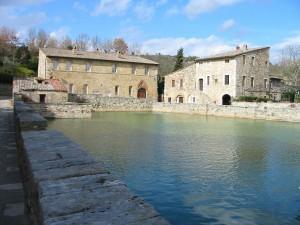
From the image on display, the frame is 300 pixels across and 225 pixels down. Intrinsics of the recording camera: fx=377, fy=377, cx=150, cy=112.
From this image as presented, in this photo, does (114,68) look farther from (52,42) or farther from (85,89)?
(52,42)

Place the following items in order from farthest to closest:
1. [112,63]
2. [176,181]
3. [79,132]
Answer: [112,63] < [79,132] < [176,181]

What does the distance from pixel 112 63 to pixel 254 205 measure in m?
46.0

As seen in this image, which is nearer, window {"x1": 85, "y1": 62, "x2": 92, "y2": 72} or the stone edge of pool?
the stone edge of pool

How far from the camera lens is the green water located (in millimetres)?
8164

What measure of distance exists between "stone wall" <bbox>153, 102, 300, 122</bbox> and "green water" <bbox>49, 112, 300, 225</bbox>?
56.9 feet

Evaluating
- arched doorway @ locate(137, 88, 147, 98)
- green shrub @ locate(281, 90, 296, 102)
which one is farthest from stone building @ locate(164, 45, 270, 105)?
arched doorway @ locate(137, 88, 147, 98)

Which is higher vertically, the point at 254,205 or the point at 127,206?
the point at 127,206

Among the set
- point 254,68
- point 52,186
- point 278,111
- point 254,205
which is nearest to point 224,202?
point 254,205

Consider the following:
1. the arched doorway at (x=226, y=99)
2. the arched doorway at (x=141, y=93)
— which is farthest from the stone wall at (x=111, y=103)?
the arched doorway at (x=226, y=99)

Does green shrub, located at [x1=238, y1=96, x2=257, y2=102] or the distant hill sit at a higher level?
the distant hill

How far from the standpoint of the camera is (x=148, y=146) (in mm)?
17281

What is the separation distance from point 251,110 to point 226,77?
33.2 feet

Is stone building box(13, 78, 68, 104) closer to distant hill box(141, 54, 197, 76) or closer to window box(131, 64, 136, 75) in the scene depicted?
window box(131, 64, 136, 75)

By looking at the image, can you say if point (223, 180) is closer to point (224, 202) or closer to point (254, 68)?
point (224, 202)
